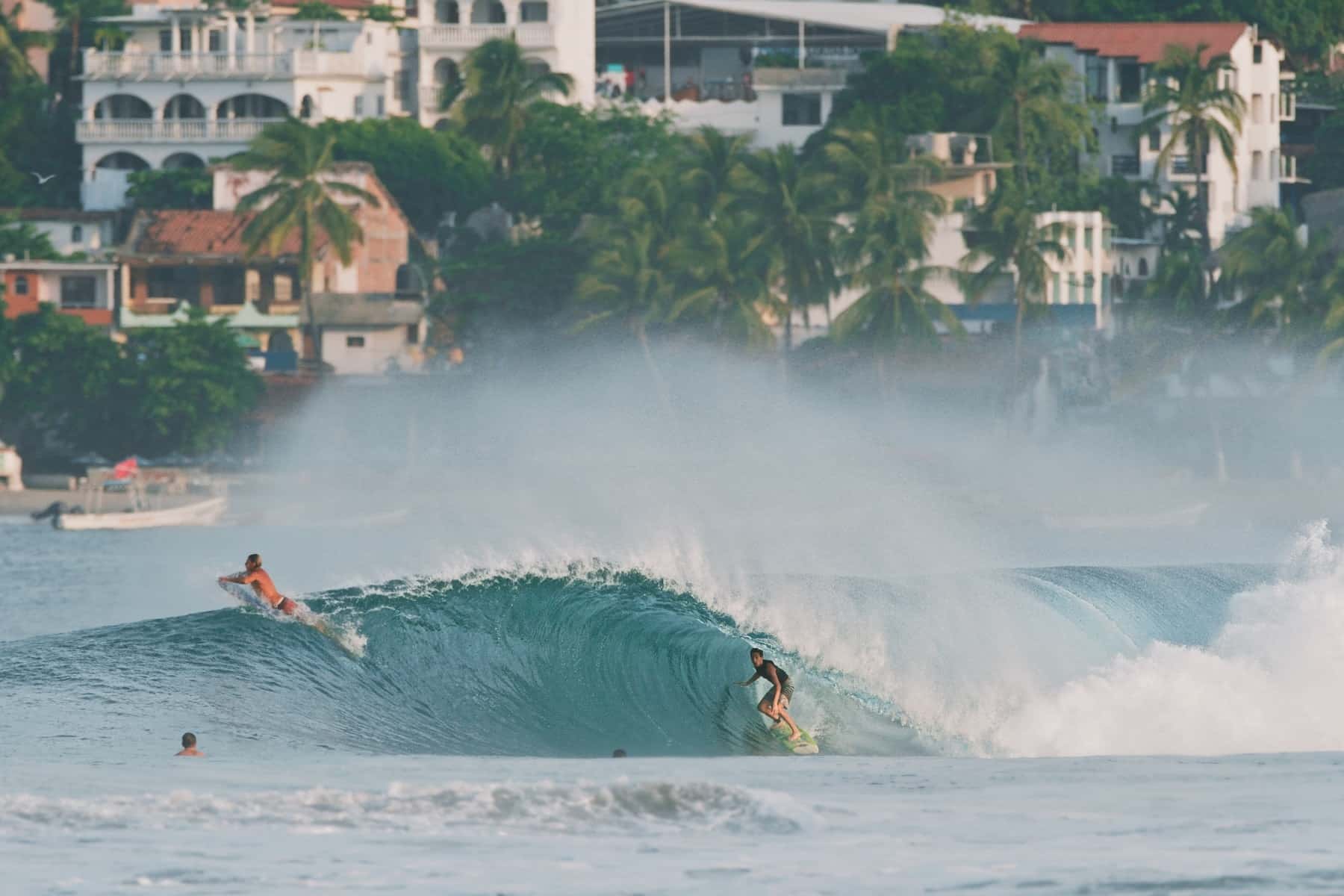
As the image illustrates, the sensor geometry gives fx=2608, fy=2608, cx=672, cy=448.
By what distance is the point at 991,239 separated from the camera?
87.7m

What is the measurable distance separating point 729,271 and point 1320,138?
34061 millimetres

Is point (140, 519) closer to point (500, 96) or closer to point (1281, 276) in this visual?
point (500, 96)

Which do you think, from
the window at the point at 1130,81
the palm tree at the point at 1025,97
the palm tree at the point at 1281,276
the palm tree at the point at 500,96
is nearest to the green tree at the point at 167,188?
the palm tree at the point at 500,96

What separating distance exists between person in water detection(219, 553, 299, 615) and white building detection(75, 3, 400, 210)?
239 feet

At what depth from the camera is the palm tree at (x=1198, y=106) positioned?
97188 millimetres

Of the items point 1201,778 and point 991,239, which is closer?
point 1201,778

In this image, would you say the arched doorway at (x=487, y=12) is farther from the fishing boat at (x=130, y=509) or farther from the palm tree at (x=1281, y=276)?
the palm tree at (x=1281, y=276)

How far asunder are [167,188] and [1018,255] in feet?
105

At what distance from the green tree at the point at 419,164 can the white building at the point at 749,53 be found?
33.5 ft

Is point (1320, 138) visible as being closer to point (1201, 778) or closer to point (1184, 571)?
point (1184, 571)

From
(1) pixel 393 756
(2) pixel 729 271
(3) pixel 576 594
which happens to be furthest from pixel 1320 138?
(1) pixel 393 756

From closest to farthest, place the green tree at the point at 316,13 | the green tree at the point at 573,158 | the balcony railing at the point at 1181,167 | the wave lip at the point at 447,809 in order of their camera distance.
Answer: the wave lip at the point at 447,809 → the green tree at the point at 573,158 → the balcony railing at the point at 1181,167 → the green tree at the point at 316,13

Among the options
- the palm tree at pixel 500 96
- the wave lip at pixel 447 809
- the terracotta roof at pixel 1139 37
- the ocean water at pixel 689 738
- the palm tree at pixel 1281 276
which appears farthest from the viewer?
the terracotta roof at pixel 1139 37

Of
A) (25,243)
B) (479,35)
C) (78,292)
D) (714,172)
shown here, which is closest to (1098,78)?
(714,172)
